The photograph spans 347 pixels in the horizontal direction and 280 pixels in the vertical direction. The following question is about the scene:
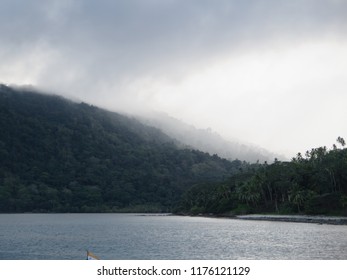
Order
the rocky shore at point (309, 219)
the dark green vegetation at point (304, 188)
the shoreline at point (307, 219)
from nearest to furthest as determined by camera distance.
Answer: the rocky shore at point (309, 219), the shoreline at point (307, 219), the dark green vegetation at point (304, 188)

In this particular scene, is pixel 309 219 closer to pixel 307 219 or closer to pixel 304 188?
pixel 307 219

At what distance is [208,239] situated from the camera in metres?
94.4

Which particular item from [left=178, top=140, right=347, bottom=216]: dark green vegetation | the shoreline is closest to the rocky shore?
the shoreline

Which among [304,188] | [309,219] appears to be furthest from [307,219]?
[304,188]

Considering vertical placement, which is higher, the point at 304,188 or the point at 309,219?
the point at 304,188

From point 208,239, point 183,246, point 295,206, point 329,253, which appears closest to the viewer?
point 329,253

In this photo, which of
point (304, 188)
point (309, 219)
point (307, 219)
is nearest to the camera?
point (309, 219)

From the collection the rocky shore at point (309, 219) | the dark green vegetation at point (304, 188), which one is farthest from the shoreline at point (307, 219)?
the dark green vegetation at point (304, 188)

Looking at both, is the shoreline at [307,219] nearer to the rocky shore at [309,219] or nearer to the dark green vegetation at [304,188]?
the rocky shore at [309,219]

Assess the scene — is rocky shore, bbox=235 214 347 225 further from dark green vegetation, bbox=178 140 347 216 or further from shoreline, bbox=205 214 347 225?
dark green vegetation, bbox=178 140 347 216
